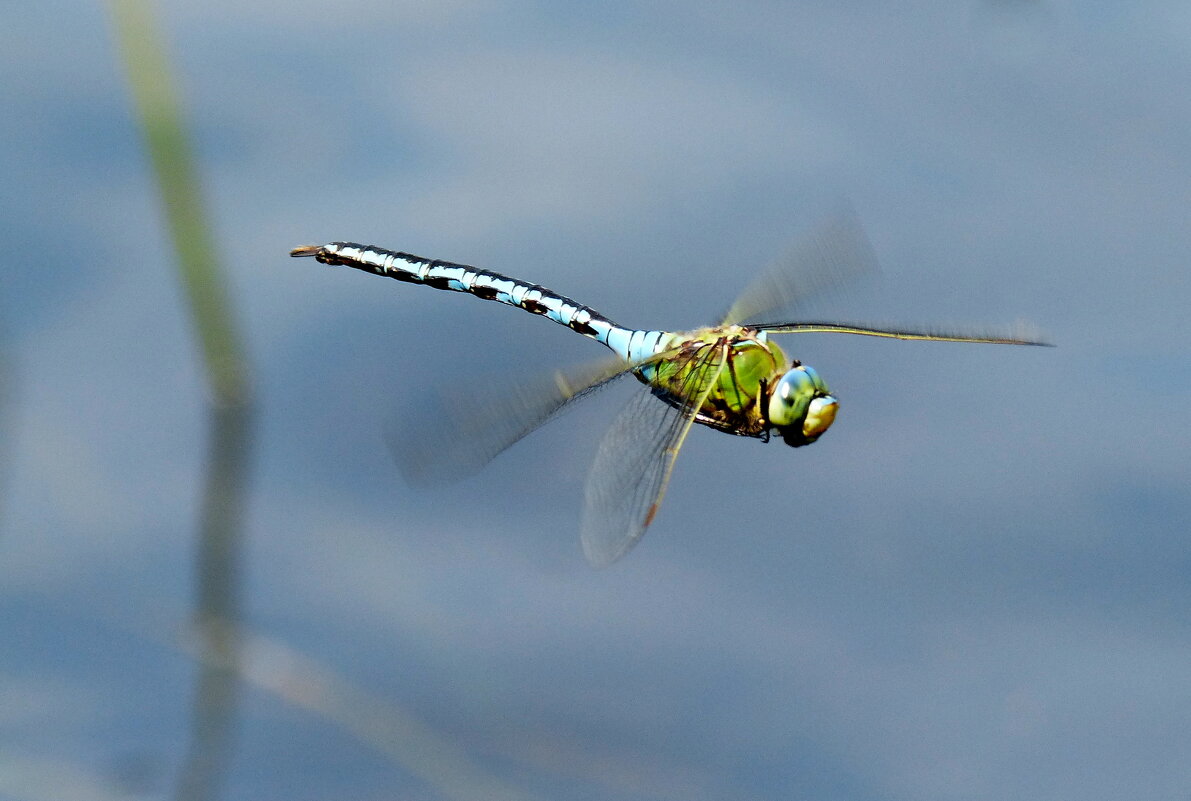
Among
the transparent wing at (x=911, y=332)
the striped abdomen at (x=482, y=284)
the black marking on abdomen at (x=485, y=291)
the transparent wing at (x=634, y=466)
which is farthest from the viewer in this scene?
the black marking on abdomen at (x=485, y=291)

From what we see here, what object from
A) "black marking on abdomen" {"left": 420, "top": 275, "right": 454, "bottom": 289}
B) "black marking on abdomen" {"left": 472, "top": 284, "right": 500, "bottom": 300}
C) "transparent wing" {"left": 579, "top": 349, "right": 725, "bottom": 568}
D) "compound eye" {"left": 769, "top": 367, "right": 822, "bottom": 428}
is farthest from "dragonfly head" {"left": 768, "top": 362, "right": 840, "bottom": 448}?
"black marking on abdomen" {"left": 420, "top": 275, "right": 454, "bottom": 289}

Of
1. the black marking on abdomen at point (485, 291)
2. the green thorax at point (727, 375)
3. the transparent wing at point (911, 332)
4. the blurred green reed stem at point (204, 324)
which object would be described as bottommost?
the blurred green reed stem at point (204, 324)

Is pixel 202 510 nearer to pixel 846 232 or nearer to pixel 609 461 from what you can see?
pixel 609 461

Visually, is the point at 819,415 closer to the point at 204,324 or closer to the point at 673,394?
the point at 673,394

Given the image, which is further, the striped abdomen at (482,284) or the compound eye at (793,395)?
the striped abdomen at (482,284)

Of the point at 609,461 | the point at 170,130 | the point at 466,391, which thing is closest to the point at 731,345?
the point at 609,461

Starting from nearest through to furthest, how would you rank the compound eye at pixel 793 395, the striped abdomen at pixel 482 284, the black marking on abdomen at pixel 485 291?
the compound eye at pixel 793 395 → the striped abdomen at pixel 482 284 → the black marking on abdomen at pixel 485 291

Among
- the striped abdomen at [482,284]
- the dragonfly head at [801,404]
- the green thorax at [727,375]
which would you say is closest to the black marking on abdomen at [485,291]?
the striped abdomen at [482,284]

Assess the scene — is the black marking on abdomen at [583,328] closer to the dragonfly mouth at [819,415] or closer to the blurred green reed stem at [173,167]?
the dragonfly mouth at [819,415]

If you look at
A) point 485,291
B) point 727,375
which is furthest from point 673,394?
point 485,291
